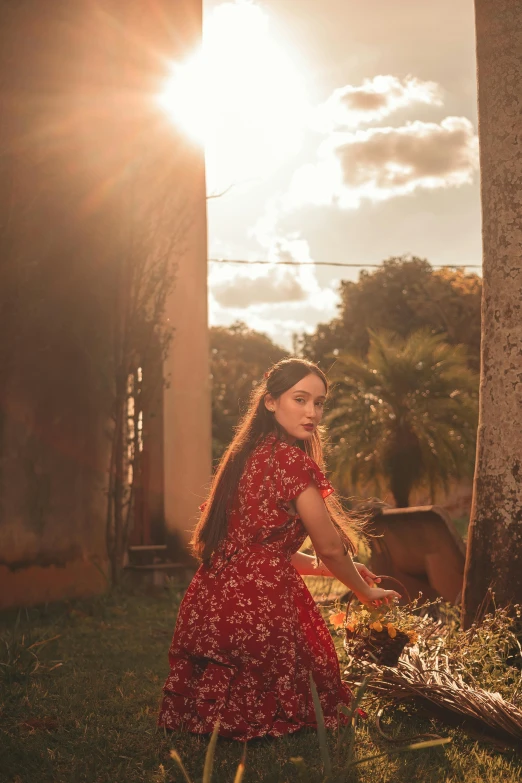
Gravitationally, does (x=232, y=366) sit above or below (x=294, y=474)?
above

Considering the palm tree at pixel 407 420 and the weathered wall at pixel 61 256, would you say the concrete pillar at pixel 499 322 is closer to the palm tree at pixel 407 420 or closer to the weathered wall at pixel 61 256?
the weathered wall at pixel 61 256

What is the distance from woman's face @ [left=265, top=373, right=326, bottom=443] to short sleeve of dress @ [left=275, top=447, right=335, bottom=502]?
0.53 feet

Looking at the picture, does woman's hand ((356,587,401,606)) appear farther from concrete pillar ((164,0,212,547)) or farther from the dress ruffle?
concrete pillar ((164,0,212,547))

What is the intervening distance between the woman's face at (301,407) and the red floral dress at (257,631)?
133 mm

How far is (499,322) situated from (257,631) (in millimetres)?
2290

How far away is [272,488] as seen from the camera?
11.5ft


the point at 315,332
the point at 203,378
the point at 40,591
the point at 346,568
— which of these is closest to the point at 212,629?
the point at 346,568

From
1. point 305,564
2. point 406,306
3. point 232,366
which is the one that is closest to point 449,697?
point 305,564

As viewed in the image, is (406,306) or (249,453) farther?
(406,306)

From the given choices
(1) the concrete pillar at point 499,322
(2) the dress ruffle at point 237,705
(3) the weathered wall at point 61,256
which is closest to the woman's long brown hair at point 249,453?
(2) the dress ruffle at point 237,705

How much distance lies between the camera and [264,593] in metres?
3.46

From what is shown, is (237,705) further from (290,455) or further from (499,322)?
(499,322)

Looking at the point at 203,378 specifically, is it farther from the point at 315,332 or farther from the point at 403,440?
the point at 315,332

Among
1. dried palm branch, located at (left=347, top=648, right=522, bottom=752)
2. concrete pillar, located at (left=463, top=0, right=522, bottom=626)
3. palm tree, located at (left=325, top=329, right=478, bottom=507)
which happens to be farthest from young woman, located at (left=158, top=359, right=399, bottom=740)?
palm tree, located at (left=325, top=329, right=478, bottom=507)
